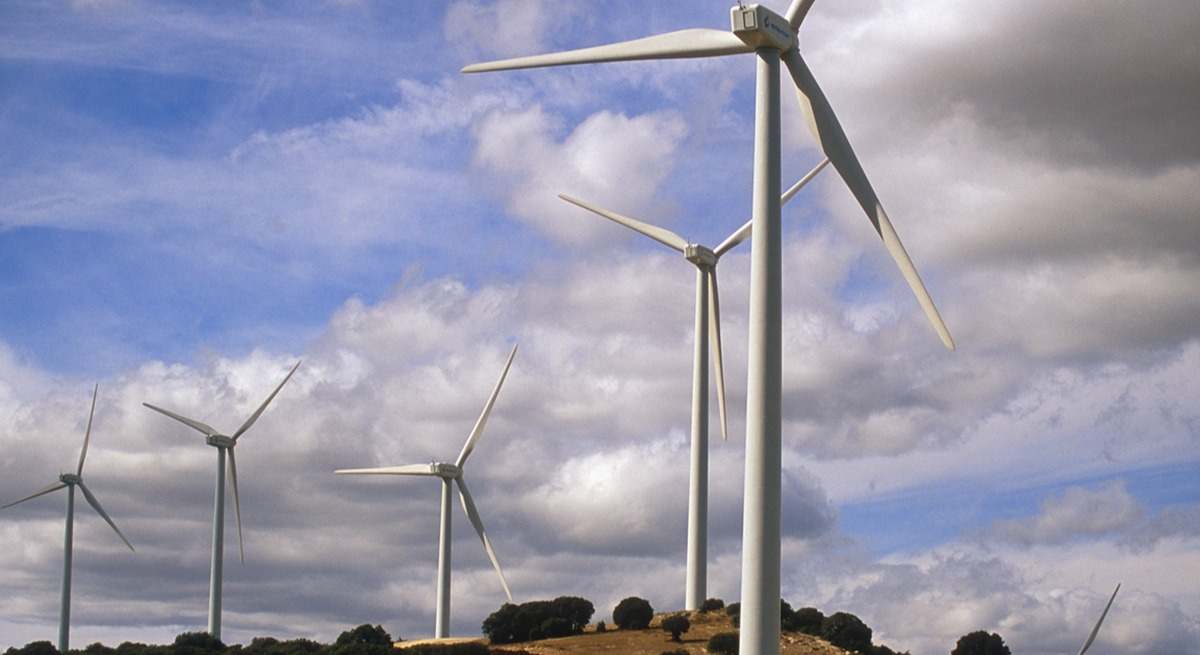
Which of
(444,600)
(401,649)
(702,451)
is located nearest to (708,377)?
(702,451)

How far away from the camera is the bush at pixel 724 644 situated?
90.3 metres

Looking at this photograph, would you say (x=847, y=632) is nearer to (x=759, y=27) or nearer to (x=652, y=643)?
(x=652, y=643)

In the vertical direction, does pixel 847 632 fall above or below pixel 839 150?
below

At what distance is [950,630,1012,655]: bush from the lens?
343ft

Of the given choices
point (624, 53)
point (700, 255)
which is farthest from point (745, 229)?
point (624, 53)

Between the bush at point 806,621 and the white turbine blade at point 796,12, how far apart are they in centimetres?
5312

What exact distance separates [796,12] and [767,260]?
1253 cm

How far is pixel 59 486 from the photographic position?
157625 mm

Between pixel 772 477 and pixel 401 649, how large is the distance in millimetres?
54971

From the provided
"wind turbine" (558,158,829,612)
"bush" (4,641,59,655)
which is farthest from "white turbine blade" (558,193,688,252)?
"bush" (4,641,59,655)

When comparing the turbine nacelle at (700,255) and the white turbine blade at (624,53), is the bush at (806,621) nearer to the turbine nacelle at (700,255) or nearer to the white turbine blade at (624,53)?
the turbine nacelle at (700,255)

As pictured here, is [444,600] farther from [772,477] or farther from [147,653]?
[772,477]

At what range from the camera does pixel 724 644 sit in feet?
298

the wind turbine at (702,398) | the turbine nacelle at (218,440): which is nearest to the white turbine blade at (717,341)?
the wind turbine at (702,398)
